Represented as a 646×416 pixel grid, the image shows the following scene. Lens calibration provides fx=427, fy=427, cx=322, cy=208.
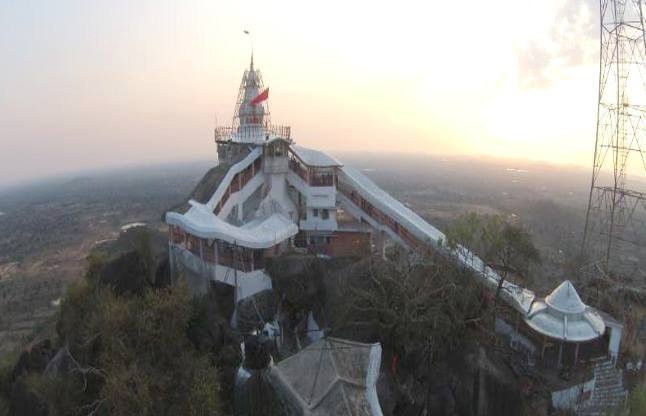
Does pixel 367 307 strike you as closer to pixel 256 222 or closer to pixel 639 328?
pixel 256 222

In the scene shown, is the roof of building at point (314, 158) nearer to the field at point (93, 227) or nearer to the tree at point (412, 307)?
Result: the tree at point (412, 307)

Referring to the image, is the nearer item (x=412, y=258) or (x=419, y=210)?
(x=412, y=258)

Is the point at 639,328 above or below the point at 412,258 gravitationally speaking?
below

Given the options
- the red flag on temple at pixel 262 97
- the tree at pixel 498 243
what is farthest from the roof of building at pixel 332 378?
the red flag on temple at pixel 262 97


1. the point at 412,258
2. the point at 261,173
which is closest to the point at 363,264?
the point at 412,258

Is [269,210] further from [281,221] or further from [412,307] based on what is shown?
[412,307]

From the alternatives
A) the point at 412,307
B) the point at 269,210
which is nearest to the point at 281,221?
the point at 269,210
